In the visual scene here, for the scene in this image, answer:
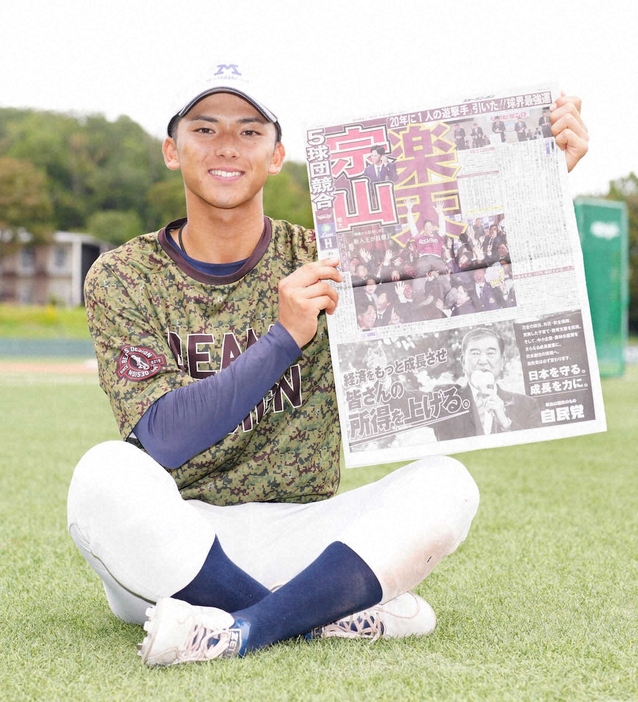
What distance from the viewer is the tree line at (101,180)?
42.4m

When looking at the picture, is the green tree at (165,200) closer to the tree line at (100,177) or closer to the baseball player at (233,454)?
the tree line at (100,177)

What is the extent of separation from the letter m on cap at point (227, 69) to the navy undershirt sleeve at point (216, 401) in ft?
1.90

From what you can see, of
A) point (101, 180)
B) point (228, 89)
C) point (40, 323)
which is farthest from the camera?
point (101, 180)

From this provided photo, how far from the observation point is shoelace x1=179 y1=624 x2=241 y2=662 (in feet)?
5.05

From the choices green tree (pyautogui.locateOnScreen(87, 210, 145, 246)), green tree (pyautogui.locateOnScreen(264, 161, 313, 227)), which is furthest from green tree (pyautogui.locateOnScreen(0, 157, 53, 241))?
green tree (pyautogui.locateOnScreen(264, 161, 313, 227))

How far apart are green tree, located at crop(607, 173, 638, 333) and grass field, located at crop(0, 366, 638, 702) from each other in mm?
36522

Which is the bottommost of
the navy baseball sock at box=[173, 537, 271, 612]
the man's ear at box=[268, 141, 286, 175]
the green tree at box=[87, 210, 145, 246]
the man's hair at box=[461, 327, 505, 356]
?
the navy baseball sock at box=[173, 537, 271, 612]

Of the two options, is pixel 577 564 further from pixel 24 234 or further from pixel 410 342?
pixel 24 234

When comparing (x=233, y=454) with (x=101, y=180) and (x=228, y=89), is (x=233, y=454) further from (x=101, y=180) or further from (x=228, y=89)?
(x=101, y=180)

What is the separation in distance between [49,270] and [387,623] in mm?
43368

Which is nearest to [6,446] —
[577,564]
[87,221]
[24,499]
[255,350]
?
[24,499]

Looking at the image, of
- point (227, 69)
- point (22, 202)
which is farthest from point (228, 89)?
point (22, 202)

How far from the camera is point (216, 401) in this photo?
1.67 m

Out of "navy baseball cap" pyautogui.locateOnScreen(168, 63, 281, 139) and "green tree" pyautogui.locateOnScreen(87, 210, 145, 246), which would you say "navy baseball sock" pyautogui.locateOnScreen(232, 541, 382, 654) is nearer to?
"navy baseball cap" pyautogui.locateOnScreen(168, 63, 281, 139)
